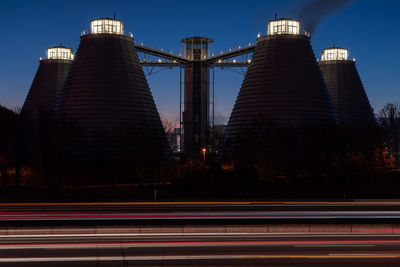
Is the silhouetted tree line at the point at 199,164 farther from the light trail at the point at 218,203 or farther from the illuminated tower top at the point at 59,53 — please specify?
the light trail at the point at 218,203

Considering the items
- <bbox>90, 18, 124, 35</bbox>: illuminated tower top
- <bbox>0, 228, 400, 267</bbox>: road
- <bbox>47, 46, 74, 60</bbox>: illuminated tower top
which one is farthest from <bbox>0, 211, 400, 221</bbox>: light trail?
<bbox>47, 46, 74, 60</bbox>: illuminated tower top

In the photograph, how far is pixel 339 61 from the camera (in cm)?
7288

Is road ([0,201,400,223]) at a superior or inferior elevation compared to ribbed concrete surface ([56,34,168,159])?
inferior

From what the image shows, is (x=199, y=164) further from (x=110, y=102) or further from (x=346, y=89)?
(x=346, y=89)

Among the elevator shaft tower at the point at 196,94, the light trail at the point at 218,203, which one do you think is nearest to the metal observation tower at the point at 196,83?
the elevator shaft tower at the point at 196,94

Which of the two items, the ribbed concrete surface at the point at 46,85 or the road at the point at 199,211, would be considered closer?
the road at the point at 199,211

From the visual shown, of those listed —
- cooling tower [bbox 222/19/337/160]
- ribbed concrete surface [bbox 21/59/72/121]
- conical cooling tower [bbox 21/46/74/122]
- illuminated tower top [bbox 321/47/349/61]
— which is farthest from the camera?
illuminated tower top [bbox 321/47/349/61]

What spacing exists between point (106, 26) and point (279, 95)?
22071 millimetres

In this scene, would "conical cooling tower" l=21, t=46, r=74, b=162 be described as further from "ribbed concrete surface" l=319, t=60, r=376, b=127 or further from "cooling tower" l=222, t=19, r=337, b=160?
"ribbed concrete surface" l=319, t=60, r=376, b=127

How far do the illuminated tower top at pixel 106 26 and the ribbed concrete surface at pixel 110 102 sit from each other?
1.42m

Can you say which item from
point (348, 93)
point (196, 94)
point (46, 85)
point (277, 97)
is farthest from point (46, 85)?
point (348, 93)

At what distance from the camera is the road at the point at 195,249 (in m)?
14.6

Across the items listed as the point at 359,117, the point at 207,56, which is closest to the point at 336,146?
the point at 359,117

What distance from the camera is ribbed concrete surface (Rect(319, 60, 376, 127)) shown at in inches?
2751
